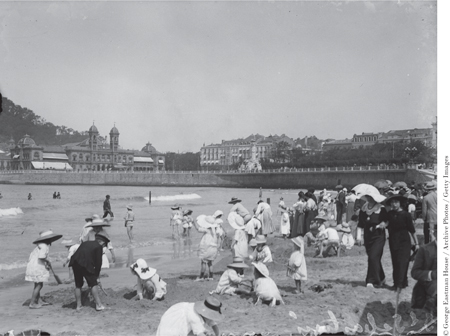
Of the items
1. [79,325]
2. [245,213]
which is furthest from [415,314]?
[245,213]

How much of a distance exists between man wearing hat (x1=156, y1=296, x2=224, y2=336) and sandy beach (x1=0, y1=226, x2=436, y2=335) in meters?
1.31

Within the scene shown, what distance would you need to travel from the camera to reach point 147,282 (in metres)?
6.85

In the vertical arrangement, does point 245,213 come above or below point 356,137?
below

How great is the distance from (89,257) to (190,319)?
9.25 feet

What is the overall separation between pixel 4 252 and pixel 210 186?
70884 millimetres

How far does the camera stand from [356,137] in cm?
9400

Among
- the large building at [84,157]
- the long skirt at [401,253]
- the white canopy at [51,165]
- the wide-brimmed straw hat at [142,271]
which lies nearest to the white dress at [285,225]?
the long skirt at [401,253]

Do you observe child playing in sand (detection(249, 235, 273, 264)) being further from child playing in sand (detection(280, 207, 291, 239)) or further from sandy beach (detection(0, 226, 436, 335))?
child playing in sand (detection(280, 207, 291, 239))

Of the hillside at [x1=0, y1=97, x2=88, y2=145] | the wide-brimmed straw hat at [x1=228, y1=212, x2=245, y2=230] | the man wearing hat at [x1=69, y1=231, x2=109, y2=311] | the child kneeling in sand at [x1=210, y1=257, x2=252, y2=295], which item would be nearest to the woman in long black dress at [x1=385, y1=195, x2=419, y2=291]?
the child kneeling in sand at [x1=210, y1=257, x2=252, y2=295]

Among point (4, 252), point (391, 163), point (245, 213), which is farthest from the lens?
point (391, 163)

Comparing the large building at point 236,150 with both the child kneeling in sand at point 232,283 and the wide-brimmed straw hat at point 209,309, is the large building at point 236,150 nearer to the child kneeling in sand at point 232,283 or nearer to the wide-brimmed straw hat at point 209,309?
the child kneeling in sand at point 232,283

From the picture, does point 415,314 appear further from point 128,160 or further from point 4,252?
point 128,160

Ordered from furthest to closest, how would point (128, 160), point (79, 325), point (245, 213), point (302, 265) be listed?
point (128, 160) < point (245, 213) < point (302, 265) < point (79, 325)

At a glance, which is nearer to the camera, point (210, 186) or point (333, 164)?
point (333, 164)
